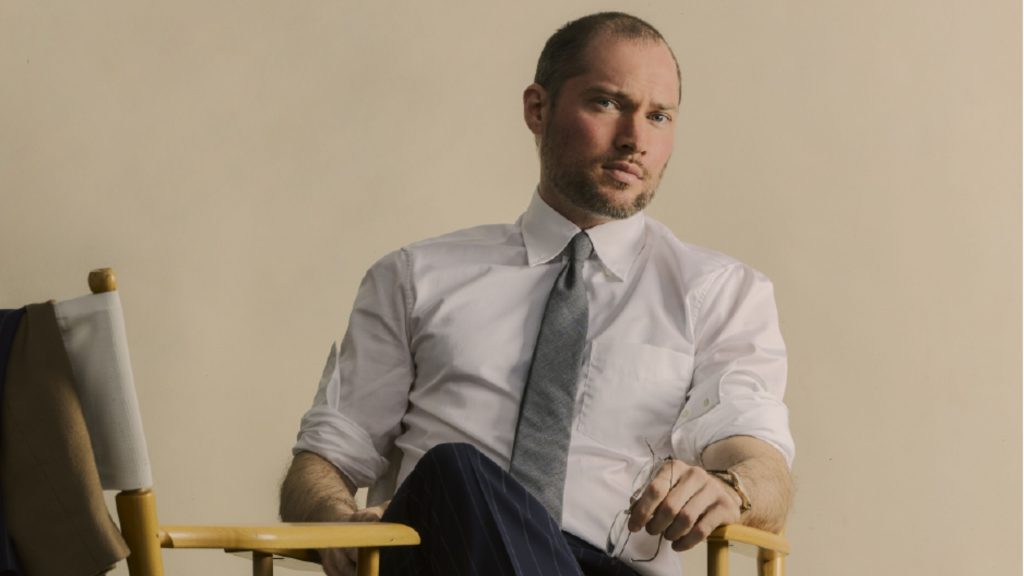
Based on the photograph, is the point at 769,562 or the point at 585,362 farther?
the point at 585,362

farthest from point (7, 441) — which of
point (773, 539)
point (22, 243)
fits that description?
point (22, 243)

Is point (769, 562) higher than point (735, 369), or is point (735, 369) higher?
point (735, 369)

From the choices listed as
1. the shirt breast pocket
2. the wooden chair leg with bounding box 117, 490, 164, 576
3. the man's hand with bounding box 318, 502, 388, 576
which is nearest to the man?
the shirt breast pocket

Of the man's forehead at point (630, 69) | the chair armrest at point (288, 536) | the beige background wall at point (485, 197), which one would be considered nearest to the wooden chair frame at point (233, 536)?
the chair armrest at point (288, 536)

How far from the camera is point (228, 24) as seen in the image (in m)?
2.51

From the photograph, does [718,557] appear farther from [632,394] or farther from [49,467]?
[49,467]

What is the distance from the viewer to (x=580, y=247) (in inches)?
77.2

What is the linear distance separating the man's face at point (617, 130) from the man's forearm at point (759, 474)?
36cm

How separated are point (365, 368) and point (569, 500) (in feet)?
1.09

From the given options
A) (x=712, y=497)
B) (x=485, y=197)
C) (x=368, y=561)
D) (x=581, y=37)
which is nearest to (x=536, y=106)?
(x=581, y=37)

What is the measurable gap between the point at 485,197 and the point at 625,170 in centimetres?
70

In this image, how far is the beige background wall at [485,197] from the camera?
8.04ft

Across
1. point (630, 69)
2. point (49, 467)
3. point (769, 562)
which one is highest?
point (630, 69)

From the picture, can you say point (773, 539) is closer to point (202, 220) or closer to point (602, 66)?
point (602, 66)
